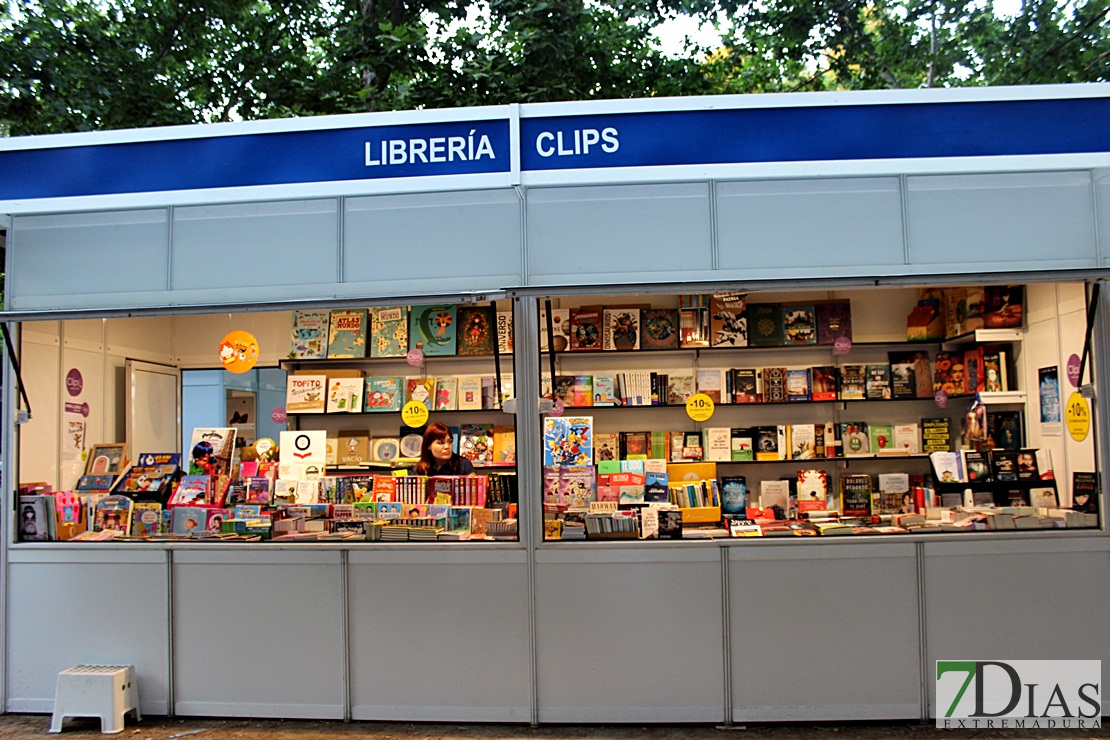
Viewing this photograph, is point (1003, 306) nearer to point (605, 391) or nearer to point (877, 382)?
point (877, 382)

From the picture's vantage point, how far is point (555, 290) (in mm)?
4711

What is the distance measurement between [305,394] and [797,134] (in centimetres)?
429

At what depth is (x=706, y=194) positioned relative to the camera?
4895 mm

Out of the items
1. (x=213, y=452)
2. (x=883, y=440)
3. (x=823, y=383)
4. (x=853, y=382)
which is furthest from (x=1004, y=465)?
(x=213, y=452)

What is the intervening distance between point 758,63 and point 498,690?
11291 millimetres

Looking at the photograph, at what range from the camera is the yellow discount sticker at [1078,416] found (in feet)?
16.2

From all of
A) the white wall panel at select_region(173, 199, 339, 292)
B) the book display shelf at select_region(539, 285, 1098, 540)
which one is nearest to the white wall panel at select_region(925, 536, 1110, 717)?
the book display shelf at select_region(539, 285, 1098, 540)

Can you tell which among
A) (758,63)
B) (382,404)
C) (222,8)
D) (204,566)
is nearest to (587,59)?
(758,63)

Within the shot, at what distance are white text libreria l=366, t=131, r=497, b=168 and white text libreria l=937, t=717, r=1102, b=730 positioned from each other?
13.2 feet

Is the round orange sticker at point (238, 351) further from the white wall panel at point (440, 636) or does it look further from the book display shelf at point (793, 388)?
the book display shelf at point (793, 388)

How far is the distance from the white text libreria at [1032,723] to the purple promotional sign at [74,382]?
19.3 feet

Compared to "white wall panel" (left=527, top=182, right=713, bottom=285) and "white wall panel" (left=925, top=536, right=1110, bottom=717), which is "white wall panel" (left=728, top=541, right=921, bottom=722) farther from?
"white wall panel" (left=527, top=182, right=713, bottom=285)

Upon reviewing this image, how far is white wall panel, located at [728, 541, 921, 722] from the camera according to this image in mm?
4668

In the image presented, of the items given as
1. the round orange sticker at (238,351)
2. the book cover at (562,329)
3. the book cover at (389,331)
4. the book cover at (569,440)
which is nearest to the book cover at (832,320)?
the book cover at (562,329)
